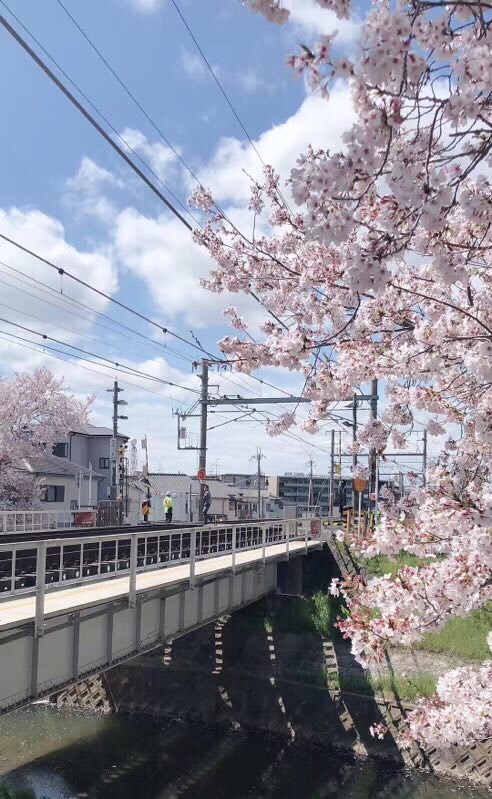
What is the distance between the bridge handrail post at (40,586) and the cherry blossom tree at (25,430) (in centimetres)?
2435

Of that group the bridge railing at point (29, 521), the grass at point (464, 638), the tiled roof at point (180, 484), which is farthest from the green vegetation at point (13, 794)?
the tiled roof at point (180, 484)

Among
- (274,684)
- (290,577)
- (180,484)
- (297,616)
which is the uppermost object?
(180,484)

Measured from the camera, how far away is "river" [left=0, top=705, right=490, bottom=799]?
61.4ft

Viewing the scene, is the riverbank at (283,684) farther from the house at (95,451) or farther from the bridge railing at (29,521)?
the house at (95,451)

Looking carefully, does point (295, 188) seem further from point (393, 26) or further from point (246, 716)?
point (246, 716)

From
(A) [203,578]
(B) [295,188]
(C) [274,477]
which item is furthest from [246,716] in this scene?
(C) [274,477]

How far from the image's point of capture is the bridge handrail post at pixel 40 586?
9289 mm

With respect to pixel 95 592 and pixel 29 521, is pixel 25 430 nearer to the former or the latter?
pixel 29 521

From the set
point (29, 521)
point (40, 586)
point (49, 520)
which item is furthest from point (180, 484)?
point (40, 586)

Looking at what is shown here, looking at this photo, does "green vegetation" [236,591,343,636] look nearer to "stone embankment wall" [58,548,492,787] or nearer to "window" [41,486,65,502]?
"stone embankment wall" [58,548,492,787]

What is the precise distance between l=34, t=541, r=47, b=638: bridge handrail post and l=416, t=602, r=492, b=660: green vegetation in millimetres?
15966

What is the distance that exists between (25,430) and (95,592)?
23834 mm

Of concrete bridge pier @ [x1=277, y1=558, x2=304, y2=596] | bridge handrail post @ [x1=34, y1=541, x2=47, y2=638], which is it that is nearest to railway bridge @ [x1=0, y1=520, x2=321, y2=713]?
bridge handrail post @ [x1=34, y1=541, x2=47, y2=638]

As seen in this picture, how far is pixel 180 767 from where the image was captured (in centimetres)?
2077
